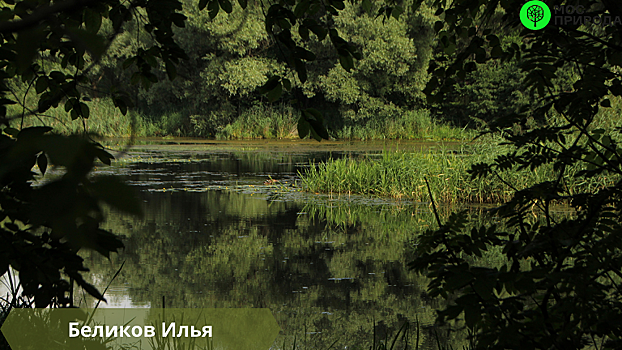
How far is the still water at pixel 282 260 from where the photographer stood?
4.75 metres

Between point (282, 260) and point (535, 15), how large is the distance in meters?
4.65

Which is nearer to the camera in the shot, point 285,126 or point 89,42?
point 89,42

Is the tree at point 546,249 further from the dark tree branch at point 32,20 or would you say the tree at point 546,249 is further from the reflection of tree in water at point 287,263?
the reflection of tree in water at point 287,263

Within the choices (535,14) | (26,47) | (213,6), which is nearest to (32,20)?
(26,47)

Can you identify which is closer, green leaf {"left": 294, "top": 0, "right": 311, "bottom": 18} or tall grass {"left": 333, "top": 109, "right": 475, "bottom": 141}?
green leaf {"left": 294, "top": 0, "right": 311, "bottom": 18}

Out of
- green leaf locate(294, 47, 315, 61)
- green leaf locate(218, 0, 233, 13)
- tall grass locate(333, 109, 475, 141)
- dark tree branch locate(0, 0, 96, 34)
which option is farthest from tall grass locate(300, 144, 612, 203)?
tall grass locate(333, 109, 475, 141)

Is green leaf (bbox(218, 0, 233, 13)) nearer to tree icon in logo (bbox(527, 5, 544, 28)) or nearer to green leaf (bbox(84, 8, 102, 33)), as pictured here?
green leaf (bbox(84, 8, 102, 33))

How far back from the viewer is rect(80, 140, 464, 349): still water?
475 centimetres

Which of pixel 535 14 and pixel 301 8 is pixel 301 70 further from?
pixel 535 14

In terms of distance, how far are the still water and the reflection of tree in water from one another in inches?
0.5

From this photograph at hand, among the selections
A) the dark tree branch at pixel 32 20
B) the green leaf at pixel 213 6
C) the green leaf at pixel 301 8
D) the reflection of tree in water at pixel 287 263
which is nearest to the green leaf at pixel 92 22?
the green leaf at pixel 301 8

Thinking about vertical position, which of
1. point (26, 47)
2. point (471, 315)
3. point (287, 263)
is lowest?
point (287, 263)

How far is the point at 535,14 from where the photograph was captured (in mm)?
2199

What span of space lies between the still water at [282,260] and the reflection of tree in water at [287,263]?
0.04 ft
